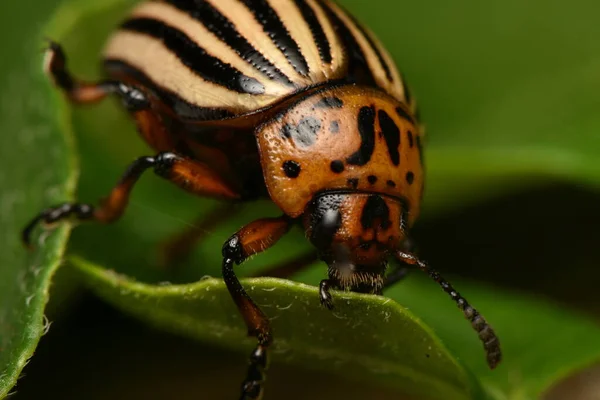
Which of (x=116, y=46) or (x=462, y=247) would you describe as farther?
(x=462, y=247)

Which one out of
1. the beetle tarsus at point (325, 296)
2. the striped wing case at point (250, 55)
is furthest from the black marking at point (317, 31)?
the beetle tarsus at point (325, 296)

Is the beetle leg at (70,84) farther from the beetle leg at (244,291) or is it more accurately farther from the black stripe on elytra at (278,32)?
the beetle leg at (244,291)

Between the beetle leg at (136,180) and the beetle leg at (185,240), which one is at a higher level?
the beetle leg at (136,180)

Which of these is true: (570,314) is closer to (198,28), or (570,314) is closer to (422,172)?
(422,172)

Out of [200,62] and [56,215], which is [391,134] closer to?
[200,62]

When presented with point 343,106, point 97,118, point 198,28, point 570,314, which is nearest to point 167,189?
point 97,118

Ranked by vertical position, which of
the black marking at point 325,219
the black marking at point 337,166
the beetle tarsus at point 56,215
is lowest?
the beetle tarsus at point 56,215

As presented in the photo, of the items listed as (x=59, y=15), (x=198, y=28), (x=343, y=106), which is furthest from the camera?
(x=59, y=15)
